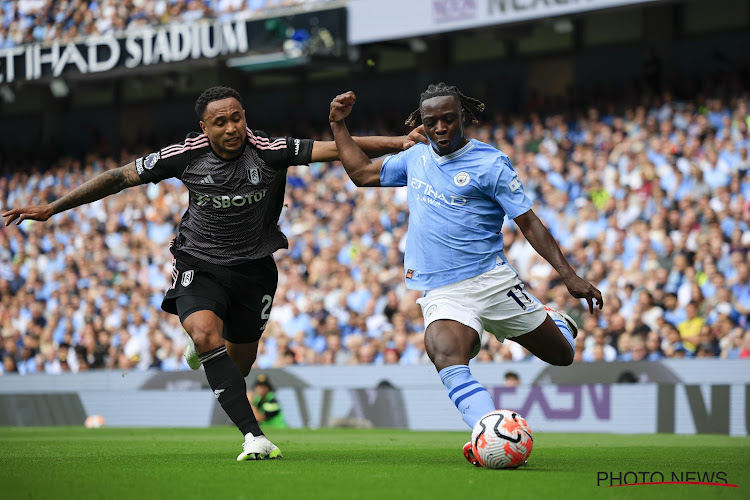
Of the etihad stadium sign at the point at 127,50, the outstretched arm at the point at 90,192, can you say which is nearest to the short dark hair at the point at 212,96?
the outstretched arm at the point at 90,192

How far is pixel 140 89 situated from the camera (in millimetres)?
28391

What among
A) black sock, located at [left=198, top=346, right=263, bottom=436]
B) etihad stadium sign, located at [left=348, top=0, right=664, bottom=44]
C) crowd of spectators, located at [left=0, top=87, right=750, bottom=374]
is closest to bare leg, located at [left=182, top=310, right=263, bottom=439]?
black sock, located at [left=198, top=346, right=263, bottom=436]

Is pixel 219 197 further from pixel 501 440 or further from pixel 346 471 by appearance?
pixel 501 440

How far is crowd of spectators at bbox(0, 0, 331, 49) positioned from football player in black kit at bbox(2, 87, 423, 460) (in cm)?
1298

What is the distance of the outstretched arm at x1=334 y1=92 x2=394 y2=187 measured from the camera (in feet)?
26.2

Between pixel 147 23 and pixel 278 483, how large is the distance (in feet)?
61.8

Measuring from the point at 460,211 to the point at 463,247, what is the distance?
0.24 metres

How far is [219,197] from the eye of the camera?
8.15 meters

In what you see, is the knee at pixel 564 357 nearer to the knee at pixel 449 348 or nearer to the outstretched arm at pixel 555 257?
the outstretched arm at pixel 555 257

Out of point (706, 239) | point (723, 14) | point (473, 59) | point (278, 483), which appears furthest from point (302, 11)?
point (278, 483)

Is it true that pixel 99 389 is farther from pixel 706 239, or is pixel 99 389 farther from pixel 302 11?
pixel 706 239

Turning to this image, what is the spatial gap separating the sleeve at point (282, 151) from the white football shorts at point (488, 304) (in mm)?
1486

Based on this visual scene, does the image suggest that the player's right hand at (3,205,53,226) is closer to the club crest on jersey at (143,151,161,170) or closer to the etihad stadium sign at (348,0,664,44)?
the club crest on jersey at (143,151,161,170)

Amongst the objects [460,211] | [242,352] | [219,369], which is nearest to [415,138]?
[460,211]
